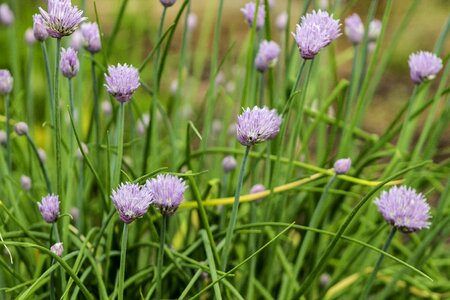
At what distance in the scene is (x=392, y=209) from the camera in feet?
3.17

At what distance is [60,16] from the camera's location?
87cm

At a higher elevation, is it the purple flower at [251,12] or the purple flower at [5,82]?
the purple flower at [251,12]

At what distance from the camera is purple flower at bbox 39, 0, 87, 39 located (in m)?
0.86

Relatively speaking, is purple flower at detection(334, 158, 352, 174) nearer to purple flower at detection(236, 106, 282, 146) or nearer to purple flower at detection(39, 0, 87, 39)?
purple flower at detection(236, 106, 282, 146)

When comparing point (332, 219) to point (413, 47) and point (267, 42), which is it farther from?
point (413, 47)

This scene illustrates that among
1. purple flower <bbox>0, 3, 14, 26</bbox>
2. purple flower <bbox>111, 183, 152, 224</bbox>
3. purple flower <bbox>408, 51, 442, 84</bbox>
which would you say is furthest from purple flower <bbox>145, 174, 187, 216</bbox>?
purple flower <bbox>0, 3, 14, 26</bbox>

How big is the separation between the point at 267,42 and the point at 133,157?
1.47 ft

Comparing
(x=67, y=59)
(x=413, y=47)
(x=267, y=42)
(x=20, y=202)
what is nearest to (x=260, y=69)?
(x=267, y=42)

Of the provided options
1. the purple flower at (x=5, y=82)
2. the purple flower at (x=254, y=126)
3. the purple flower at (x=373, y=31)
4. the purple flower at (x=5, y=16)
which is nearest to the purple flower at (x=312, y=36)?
the purple flower at (x=254, y=126)

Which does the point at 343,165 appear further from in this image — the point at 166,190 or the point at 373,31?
the point at 373,31

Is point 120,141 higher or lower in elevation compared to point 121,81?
lower

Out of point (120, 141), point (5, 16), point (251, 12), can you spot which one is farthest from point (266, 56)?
point (5, 16)

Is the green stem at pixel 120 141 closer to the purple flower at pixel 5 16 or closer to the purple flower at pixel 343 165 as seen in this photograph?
the purple flower at pixel 343 165

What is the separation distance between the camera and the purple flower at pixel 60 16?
2.84 ft
